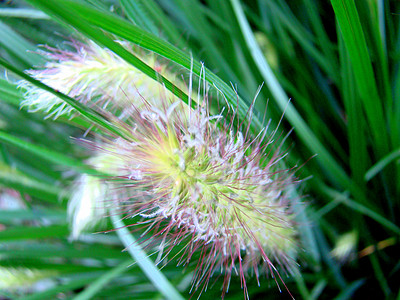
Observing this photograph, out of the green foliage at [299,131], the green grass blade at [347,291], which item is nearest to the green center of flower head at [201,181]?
the green foliage at [299,131]

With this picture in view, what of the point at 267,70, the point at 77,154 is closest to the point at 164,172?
the point at 267,70

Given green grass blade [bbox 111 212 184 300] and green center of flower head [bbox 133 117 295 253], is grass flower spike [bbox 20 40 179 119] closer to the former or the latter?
green center of flower head [bbox 133 117 295 253]

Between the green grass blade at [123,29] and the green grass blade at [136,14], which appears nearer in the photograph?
the green grass blade at [123,29]

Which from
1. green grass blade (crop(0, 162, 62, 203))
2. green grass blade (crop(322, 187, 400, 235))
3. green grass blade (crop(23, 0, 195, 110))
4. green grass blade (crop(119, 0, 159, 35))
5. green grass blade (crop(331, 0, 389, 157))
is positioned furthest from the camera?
green grass blade (crop(0, 162, 62, 203))

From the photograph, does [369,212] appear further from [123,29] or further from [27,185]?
[27,185]

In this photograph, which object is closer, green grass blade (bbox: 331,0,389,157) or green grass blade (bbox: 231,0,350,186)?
green grass blade (bbox: 331,0,389,157)

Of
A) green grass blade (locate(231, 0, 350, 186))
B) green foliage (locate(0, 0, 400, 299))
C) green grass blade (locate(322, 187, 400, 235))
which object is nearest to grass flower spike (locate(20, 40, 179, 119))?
green foliage (locate(0, 0, 400, 299))

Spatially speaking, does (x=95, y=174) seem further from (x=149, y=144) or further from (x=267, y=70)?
(x=267, y=70)

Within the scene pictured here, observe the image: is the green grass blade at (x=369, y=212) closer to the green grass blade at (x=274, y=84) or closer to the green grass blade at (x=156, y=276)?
the green grass blade at (x=274, y=84)
